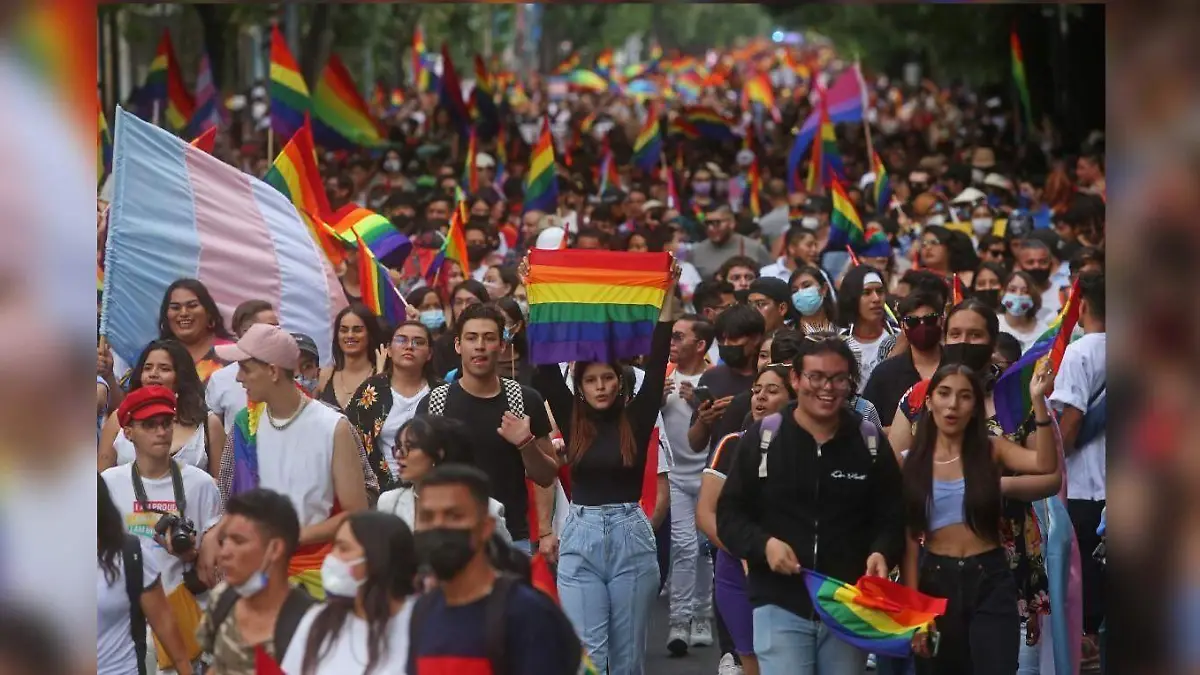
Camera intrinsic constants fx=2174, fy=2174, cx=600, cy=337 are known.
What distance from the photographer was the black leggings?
7602 millimetres

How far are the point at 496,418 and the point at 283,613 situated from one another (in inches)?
82.7

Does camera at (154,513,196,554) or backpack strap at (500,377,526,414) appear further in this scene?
backpack strap at (500,377,526,414)

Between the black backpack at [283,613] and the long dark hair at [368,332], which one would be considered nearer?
the black backpack at [283,613]

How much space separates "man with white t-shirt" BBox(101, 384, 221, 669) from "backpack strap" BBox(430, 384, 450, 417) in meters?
0.94

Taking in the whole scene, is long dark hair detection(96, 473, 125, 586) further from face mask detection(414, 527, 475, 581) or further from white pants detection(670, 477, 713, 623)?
white pants detection(670, 477, 713, 623)

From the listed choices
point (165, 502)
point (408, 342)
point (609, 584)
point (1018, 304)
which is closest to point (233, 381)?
point (408, 342)

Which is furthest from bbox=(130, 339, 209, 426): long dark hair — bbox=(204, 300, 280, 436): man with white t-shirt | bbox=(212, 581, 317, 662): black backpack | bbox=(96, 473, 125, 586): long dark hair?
bbox=(212, 581, 317, 662): black backpack

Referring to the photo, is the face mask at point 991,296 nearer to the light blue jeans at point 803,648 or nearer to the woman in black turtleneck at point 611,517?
the woman in black turtleneck at point 611,517

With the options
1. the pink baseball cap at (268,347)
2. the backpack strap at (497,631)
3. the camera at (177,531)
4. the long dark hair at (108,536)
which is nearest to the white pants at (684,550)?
the pink baseball cap at (268,347)

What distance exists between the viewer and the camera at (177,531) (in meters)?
7.75

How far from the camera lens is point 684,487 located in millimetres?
10531

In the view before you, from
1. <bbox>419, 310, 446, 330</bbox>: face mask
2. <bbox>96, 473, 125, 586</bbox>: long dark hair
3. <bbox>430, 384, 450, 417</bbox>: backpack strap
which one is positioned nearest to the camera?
<bbox>96, 473, 125, 586</bbox>: long dark hair

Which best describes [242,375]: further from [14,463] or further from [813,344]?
[14,463]

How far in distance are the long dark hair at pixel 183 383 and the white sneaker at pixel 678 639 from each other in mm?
Result: 2729
